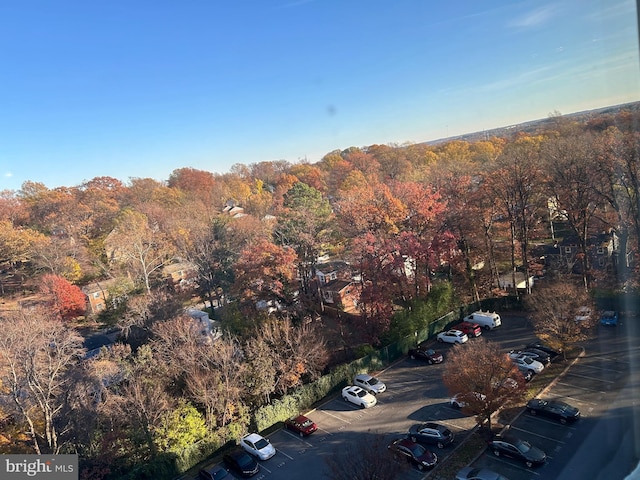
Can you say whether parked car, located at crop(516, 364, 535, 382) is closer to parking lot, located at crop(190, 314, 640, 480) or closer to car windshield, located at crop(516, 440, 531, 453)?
parking lot, located at crop(190, 314, 640, 480)

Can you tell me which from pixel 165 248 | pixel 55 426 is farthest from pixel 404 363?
pixel 165 248

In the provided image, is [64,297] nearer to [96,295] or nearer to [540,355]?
[96,295]

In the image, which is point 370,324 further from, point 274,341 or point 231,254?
point 231,254

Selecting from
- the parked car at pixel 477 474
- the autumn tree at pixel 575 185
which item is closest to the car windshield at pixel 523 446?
the parked car at pixel 477 474

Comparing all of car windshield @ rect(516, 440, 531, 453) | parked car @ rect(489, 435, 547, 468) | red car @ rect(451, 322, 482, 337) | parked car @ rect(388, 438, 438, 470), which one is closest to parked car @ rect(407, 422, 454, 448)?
parked car @ rect(388, 438, 438, 470)

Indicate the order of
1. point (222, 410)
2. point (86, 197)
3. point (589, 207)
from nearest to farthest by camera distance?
point (222, 410) → point (589, 207) → point (86, 197)

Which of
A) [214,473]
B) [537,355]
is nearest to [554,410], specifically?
[537,355]
